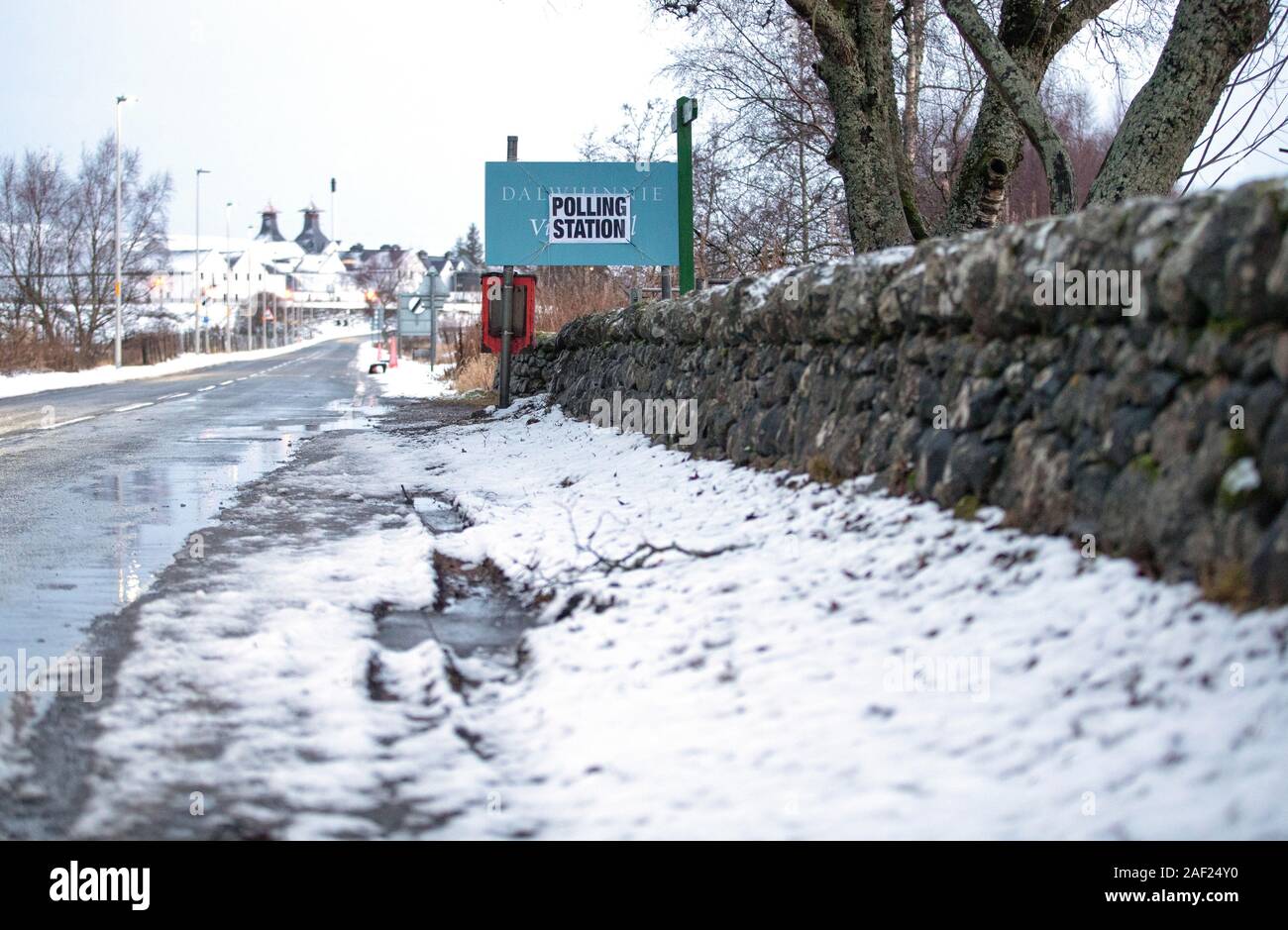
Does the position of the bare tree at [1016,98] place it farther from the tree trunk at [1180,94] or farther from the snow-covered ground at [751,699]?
the snow-covered ground at [751,699]

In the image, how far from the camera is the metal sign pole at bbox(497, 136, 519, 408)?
17.5m

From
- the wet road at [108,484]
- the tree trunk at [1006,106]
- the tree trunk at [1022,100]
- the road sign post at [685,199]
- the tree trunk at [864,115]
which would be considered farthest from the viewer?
the road sign post at [685,199]

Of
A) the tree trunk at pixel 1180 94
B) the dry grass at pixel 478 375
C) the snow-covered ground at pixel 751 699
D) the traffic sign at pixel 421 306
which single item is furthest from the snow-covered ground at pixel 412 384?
the snow-covered ground at pixel 751 699

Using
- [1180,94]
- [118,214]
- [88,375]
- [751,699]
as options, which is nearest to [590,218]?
[1180,94]

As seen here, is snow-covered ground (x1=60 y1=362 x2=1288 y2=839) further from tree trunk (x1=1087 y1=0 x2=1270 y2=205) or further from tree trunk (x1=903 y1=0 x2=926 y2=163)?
tree trunk (x1=903 y1=0 x2=926 y2=163)

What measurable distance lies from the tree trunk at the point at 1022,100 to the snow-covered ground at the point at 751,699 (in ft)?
17.6

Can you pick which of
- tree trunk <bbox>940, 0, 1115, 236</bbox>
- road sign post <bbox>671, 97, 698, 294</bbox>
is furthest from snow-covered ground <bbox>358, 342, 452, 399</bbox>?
tree trunk <bbox>940, 0, 1115, 236</bbox>

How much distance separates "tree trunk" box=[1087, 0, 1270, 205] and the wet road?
7.24 metres

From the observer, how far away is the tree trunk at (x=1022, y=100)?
36.3 ft

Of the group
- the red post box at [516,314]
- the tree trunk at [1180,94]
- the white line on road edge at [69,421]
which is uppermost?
the tree trunk at [1180,94]

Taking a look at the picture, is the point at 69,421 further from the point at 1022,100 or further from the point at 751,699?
the point at 751,699

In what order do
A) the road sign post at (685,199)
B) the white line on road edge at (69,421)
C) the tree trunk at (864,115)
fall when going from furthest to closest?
the white line on road edge at (69,421)
the road sign post at (685,199)
the tree trunk at (864,115)
